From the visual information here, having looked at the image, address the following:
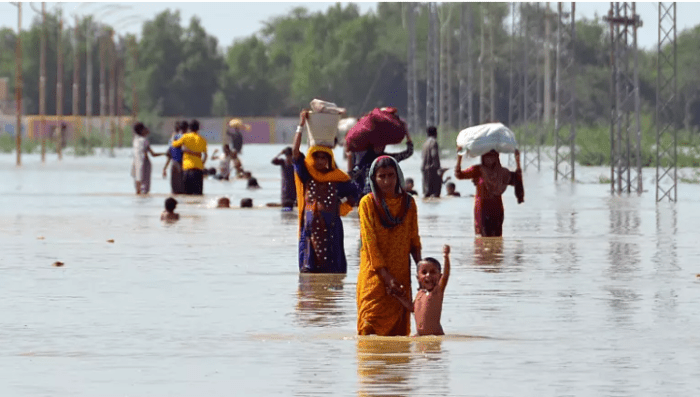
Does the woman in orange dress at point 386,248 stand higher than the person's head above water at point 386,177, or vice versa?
the person's head above water at point 386,177

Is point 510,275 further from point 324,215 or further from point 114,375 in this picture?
point 114,375

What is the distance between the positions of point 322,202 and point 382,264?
16.9 feet

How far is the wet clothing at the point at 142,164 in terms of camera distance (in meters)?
37.5

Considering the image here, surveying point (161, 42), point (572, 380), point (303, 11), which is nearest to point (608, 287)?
point (572, 380)

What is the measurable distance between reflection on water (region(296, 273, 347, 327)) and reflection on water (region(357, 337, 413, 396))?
139 cm

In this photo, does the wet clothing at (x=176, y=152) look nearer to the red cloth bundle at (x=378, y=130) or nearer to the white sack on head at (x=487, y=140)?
the white sack on head at (x=487, y=140)

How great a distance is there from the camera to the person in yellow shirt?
114ft

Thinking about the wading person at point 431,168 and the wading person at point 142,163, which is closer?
the wading person at point 431,168

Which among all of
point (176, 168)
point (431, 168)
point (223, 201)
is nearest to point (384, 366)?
point (223, 201)

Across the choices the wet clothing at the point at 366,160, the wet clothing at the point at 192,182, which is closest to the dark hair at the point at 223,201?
the wet clothing at the point at 192,182

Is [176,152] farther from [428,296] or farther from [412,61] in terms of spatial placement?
[412,61]

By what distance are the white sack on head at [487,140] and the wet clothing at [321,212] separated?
5.19 m

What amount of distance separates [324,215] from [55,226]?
10315 millimetres

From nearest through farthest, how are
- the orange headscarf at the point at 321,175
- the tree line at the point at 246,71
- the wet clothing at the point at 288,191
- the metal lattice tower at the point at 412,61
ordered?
the orange headscarf at the point at 321,175 → the wet clothing at the point at 288,191 → the metal lattice tower at the point at 412,61 → the tree line at the point at 246,71
